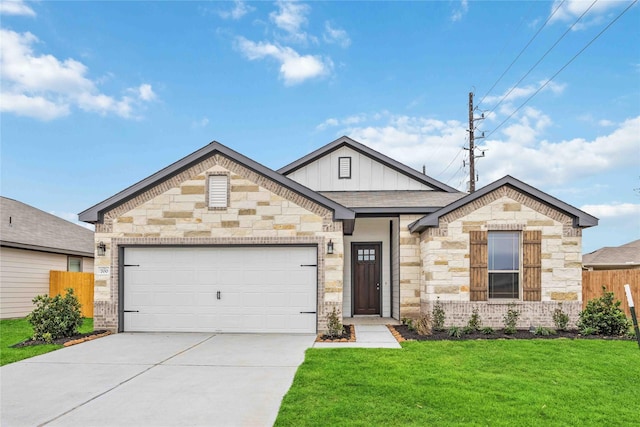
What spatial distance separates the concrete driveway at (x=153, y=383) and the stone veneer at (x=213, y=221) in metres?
1.99

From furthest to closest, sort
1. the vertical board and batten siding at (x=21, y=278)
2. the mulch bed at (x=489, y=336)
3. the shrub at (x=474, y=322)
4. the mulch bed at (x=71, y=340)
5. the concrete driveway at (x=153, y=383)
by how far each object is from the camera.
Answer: the vertical board and batten siding at (x=21, y=278) → the shrub at (x=474, y=322) → the mulch bed at (x=489, y=336) → the mulch bed at (x=71, y=340) → the concrete driveway at (x=153, y=383)

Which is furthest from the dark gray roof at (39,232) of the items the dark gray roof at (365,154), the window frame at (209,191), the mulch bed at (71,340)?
the dark gray roof at (365,154)

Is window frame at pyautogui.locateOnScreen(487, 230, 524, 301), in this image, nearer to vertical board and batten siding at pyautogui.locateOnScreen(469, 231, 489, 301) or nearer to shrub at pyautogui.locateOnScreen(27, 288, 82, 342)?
vertical board and batten siding at pyautogui.locateOnScreen(469, 231, 489, 301)

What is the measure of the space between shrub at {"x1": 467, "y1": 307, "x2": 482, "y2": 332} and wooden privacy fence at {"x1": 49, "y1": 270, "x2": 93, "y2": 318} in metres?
13.3

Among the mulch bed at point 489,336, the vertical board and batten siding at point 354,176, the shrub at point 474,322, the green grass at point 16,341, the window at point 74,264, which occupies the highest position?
the vertical board and batten siding at point 354,176

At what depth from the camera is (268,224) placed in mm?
11359

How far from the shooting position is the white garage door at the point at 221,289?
11.2 m

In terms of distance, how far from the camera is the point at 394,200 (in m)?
13.9

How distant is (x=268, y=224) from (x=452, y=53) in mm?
11217

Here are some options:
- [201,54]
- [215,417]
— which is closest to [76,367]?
[215,417]

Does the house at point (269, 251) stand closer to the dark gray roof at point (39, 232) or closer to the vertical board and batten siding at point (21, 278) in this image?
the vertical board and batten siding at point (21, 278)

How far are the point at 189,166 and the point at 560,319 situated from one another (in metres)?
10.1

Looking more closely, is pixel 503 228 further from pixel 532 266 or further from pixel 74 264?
pixel 74 264

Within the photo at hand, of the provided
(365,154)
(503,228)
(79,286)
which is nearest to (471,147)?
(365,154)
